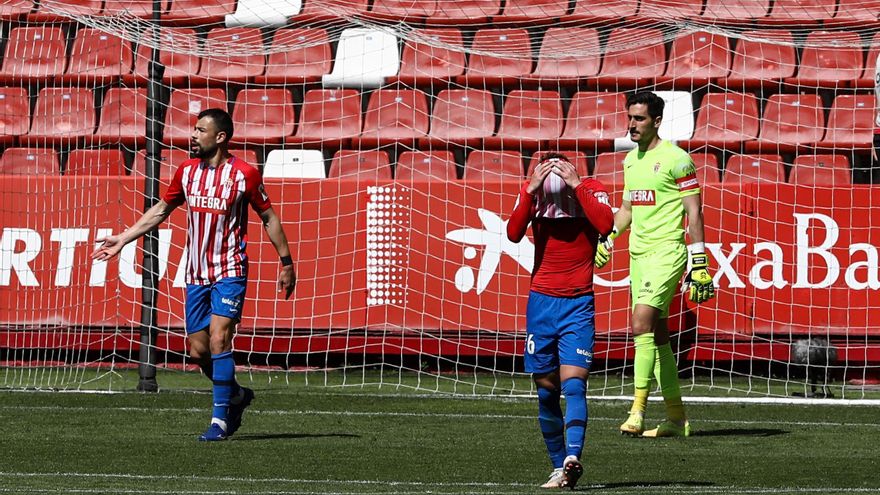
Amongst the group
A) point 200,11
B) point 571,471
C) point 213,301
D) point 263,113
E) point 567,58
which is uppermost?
point 200,11

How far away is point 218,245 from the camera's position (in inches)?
334

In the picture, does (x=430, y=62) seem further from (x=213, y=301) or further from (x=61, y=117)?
(x=213, y=301)

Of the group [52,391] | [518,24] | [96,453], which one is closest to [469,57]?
[518,24]

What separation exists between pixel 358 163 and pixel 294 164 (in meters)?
0.55

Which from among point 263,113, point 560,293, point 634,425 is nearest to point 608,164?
point 263,113

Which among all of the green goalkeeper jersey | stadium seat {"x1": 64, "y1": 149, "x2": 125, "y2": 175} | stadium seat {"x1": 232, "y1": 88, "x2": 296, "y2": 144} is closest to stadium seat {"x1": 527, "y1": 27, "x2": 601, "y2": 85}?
stadium seat {"x1": 232, "y1": 88, "x2": 296, "y2": 144}

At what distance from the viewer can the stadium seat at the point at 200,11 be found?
15.2 metres

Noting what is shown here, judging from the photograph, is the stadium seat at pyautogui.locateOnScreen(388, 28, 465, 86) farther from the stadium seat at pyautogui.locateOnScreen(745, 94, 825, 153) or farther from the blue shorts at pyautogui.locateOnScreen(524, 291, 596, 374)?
the blue shorts at pyautogui.locateOnScreen(524, 291, 596, 374)

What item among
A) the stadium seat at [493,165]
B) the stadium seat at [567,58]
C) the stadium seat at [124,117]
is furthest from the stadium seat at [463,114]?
the stadium seat at [124,117]

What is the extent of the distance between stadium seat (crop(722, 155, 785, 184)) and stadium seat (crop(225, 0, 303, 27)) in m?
4.68

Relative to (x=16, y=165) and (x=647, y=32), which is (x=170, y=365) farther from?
(x=647, y=32)

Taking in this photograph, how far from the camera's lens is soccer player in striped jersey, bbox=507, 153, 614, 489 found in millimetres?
6703

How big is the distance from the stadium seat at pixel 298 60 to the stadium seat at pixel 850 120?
14.9 ft

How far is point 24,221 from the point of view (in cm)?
1257
